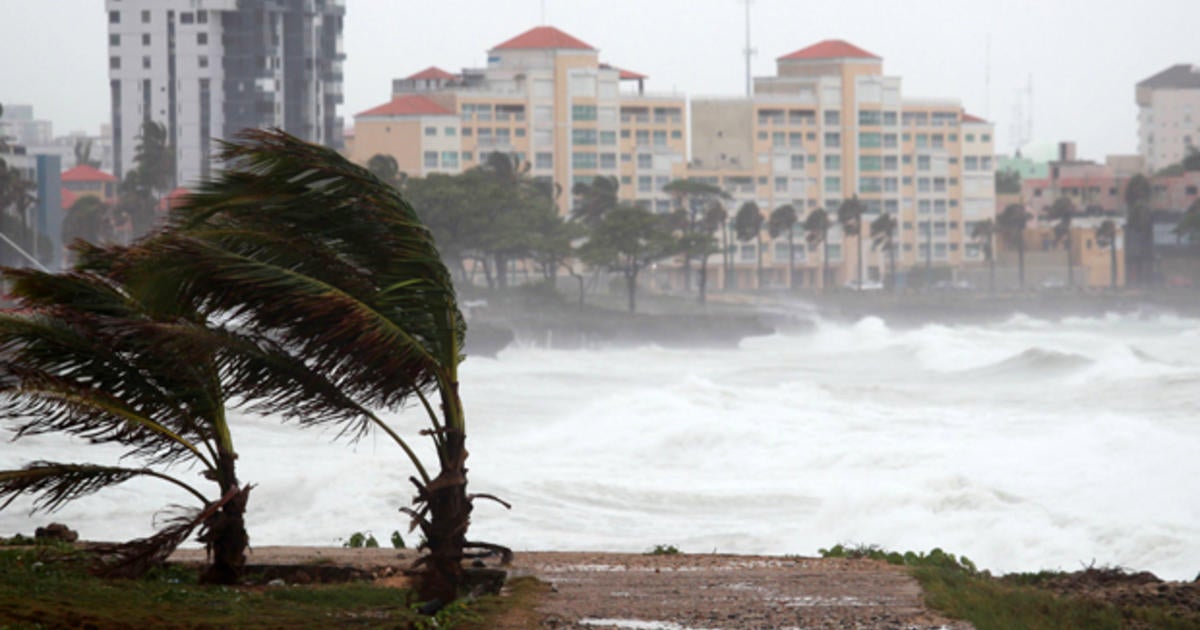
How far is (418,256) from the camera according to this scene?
8500 mm

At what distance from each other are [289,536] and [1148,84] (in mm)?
138625

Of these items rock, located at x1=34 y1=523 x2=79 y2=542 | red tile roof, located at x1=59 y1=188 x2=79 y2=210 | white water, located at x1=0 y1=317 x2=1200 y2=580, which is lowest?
white water, located at x1=0 y1=317 x2=1200 y2=580

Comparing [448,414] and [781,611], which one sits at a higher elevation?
[448,414]

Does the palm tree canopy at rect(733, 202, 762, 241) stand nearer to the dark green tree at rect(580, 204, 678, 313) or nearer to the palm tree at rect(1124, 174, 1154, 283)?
the dark green tree at rect(580, 204, 678, 313)

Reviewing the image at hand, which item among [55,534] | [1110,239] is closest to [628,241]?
[1110,239]

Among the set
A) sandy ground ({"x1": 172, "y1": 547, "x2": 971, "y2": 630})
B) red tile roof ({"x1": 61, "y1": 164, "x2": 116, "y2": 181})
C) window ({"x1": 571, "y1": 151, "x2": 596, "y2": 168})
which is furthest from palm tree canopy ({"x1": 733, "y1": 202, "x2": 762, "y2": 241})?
sandy ground ({"x1": 172, "y1": 547, "x2": 971, "y2": 630})

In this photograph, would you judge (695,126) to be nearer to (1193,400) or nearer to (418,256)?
(1193,400)

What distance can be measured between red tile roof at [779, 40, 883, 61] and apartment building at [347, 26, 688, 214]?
13.1 metres

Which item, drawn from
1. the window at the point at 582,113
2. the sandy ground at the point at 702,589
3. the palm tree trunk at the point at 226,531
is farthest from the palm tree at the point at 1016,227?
the palm tree trunk at the point at 226,531

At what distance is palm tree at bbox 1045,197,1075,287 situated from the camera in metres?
104

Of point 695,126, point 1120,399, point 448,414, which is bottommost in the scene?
point 1120,399

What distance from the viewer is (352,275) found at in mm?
8484

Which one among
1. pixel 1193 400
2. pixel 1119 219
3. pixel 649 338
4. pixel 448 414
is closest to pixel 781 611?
pixel 448 414

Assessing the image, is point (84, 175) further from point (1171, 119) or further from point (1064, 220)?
point (1171, 119)
